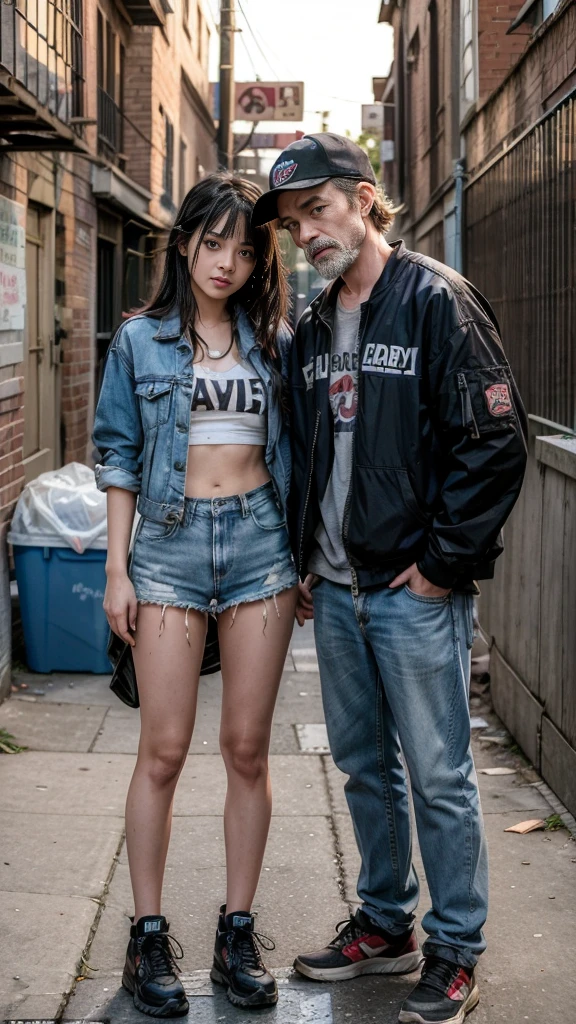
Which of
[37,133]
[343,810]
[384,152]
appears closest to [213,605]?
[343,810]

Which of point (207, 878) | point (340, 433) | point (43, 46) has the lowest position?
point (207, 878)

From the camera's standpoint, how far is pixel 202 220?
317 centimetres

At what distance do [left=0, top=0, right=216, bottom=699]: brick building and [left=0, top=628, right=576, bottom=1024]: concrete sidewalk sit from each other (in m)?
1.29

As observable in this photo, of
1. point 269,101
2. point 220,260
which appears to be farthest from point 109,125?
point 220,260

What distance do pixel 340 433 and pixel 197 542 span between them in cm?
49

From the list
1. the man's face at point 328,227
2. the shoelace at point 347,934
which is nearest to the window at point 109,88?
the man's face at point 328,227

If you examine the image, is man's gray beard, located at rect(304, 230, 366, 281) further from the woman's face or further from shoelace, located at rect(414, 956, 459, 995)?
shoelace, located at rect(414, 956, 459, 995)

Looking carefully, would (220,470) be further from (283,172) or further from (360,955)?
(360,955)

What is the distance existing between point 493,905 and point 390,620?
1.36m

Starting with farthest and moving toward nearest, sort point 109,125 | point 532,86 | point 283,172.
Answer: point 109,125 → point 532,86 → point 283,172

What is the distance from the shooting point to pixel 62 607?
6703 mm

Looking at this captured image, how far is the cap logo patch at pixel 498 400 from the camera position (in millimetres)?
2865

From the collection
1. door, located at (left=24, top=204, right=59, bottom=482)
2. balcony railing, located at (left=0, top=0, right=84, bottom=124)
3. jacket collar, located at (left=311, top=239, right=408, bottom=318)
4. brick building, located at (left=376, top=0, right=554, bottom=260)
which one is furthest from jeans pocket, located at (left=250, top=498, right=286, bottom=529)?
door, located at (left=24, top=204, right=59, bottom=482)

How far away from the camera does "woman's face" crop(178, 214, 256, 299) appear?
3.16 meters
